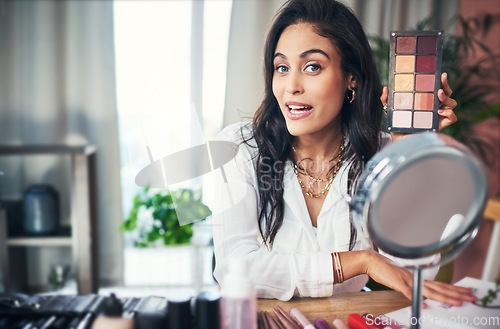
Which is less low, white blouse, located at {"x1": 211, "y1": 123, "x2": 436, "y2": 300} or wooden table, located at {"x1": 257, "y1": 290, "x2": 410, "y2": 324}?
white blouse, located at {"x1": 211, "y1": 123, "x2": 436, "y2": 300}

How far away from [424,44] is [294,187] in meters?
0.29

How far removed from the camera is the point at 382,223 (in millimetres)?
416

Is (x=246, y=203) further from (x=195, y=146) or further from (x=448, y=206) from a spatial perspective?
(x=448, y=206)

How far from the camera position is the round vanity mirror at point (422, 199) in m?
0.40

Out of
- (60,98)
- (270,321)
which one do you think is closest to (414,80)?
(270,321)

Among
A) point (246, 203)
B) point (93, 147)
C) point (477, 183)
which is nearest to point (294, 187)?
point (246, 203)

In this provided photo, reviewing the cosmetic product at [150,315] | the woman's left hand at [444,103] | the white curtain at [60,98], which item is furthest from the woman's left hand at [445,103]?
the white curtain at [60,98]

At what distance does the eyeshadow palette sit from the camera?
21.4 inches

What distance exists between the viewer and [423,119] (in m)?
0.56

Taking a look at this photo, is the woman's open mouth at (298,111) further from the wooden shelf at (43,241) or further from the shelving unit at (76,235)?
the wooden shelf at (43,241)

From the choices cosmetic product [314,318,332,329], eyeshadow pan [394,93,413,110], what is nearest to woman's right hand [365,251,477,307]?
cosmetic product [314,318,332,329]

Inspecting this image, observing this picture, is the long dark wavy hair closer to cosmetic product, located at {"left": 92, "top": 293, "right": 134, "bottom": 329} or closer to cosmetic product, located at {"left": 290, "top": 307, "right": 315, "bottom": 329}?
cosmetic product, located at {"left": 290, "top": 307, "right": 315, "bottom": 329}

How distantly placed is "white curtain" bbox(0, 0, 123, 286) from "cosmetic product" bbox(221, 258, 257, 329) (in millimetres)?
1293

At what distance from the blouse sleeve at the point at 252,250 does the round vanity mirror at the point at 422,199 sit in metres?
0.18
